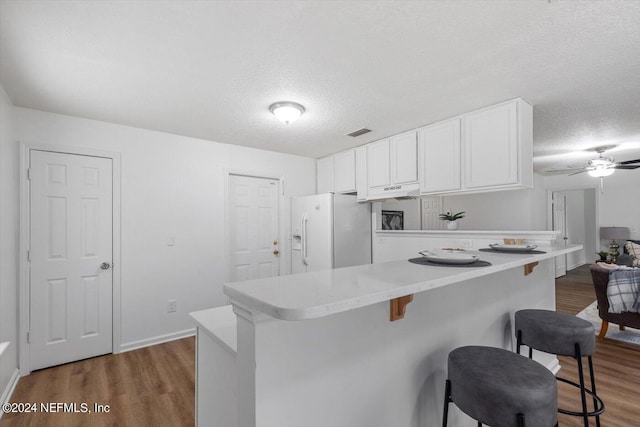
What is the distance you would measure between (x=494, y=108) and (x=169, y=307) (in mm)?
3861

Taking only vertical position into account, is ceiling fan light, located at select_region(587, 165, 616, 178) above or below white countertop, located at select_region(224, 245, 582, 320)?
above

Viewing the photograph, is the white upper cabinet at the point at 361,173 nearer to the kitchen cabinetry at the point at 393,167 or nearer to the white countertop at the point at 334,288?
the kitchen cabinetry at the point at 393,167

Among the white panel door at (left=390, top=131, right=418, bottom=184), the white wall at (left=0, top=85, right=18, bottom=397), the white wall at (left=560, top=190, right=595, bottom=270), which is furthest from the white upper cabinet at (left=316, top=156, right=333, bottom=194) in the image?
the white wall at (left=560, top=190, right=595, bottom=270)

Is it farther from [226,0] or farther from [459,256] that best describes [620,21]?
[226,0]

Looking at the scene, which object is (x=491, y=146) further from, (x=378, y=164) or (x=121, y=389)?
(x=121, y=389)

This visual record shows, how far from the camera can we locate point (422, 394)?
1452mm

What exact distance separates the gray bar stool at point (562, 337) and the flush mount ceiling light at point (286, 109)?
228 cm

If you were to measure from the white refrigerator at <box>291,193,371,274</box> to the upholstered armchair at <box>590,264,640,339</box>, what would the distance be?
2.57m

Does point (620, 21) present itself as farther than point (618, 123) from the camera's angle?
No

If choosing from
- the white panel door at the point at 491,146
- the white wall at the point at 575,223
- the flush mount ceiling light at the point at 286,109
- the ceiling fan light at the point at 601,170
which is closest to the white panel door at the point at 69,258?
the flush mount ceiling light at the point at 286,109

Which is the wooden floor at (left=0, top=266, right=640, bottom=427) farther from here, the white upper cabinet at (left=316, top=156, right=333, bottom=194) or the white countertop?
the white upper cabinet at (left=316, top=156, right=333, bottom=194)

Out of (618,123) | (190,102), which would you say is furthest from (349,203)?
(618,123)

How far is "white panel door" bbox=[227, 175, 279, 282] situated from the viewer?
388 cm

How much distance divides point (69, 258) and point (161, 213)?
35.2 inches
